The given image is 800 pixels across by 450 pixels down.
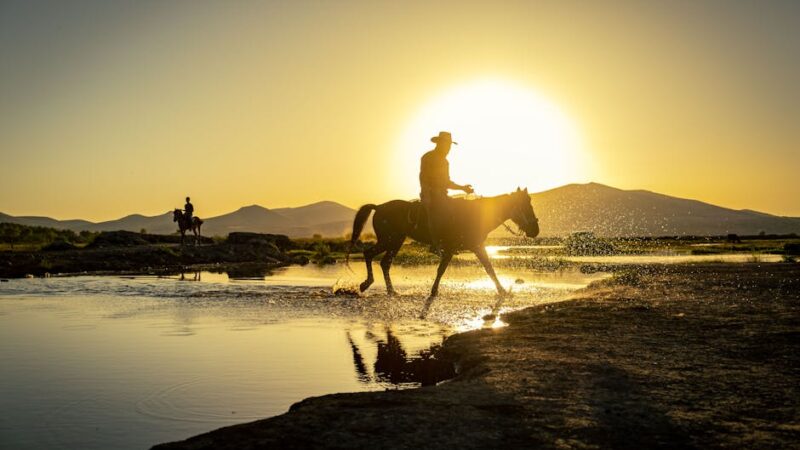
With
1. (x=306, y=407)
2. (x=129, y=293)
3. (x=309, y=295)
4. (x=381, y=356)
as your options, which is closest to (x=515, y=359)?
(x=381, y=356)

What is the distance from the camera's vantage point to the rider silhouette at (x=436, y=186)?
1606cm

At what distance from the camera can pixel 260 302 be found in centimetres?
1603

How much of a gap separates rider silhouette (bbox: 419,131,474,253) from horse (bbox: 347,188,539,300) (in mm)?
168

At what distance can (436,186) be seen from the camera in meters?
16.1

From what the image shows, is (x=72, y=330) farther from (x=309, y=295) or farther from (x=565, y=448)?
(x=565, y=448)

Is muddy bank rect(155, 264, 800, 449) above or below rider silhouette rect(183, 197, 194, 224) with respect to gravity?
below

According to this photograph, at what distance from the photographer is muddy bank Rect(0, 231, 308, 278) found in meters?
29.6

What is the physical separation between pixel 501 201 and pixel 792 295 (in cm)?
668

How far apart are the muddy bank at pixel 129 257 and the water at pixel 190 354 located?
12.4m

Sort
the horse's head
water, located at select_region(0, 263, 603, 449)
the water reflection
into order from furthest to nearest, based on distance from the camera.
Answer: the horse's head, the water reflection, water, located at select_region(0, 263, 603, 449)

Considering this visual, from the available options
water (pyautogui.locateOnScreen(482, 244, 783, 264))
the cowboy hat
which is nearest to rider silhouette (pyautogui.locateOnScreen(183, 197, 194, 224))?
water (pyautogui.locateOnScreen(482, 244, 783, 264))

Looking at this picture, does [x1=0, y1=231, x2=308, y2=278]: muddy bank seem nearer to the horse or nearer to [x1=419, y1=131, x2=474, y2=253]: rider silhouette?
the horse

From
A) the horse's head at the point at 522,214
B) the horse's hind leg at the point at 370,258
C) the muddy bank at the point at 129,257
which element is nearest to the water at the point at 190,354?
the horse's hind leg at the point at 370,258

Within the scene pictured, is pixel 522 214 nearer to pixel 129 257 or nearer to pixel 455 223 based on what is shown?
pixel 455 223
